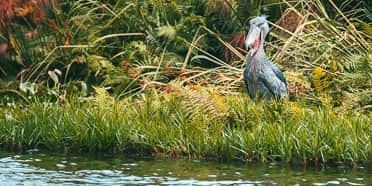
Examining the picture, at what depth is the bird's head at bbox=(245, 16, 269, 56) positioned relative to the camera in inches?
492

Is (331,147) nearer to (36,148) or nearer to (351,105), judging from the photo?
(351,105)

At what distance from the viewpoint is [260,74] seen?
40.7 feet

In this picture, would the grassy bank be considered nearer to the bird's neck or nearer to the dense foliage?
the bird's neck

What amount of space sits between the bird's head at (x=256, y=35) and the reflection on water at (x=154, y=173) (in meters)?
2.33

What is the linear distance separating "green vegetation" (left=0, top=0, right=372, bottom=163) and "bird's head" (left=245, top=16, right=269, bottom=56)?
2.42 ft

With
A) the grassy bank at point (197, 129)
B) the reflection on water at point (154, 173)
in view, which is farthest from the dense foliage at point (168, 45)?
the reflection on water at point (154, 173)

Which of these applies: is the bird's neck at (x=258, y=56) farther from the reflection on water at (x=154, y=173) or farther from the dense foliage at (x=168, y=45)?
the reflection on water at (x=154, y=173)

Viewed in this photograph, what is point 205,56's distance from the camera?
1504 centimetres

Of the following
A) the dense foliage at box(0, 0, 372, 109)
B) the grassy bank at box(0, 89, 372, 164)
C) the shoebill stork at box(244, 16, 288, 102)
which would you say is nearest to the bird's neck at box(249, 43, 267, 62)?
the shoebill stork at box(244, 16, 288, 102)

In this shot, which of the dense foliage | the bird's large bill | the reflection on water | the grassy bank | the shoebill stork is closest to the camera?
the reflection on water

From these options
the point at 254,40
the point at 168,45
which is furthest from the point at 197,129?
the point at 168,45

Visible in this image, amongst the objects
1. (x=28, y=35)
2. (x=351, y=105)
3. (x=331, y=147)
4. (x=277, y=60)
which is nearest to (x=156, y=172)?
(x=331, y=147)

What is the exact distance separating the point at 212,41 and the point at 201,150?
549cm

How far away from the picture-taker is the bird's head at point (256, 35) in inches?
492
